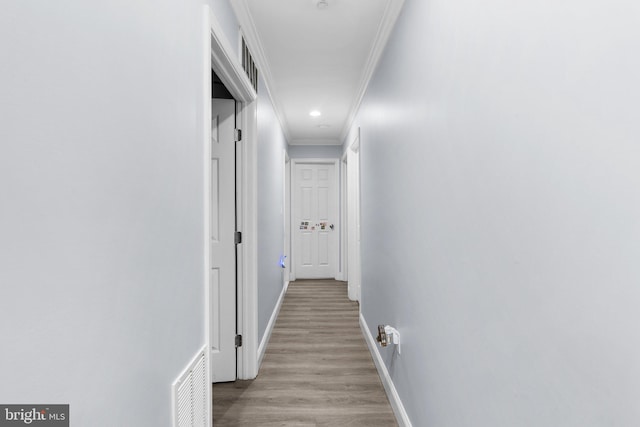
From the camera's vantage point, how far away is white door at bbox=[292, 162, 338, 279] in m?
6.13

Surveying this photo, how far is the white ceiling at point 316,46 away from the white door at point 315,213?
201 cm

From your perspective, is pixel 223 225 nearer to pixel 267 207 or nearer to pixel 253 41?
pixel 267 207

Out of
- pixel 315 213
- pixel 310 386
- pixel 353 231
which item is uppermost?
pixel 315 213

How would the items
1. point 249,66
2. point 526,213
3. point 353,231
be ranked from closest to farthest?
point 526,213
point 249,66
point 353,231

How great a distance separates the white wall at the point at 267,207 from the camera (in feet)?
9.46

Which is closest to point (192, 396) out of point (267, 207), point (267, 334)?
point (267, 334)

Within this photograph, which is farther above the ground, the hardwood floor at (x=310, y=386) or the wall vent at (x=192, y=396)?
the wall vent at (x=192, y=396)

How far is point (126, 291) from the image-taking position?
85cm

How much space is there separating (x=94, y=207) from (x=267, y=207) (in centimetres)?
253

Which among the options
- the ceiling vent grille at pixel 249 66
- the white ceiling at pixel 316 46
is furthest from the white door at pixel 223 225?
the white ceiling at pixel 316 46

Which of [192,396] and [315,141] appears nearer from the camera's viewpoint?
[192,396]

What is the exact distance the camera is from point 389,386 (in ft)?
7.35

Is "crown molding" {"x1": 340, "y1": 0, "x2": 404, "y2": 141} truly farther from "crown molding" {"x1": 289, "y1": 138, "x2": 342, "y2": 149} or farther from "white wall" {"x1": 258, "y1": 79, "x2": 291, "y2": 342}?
"crown molding" {"x1": 289, "y1": 138, "x2": 342, "y2": 149}

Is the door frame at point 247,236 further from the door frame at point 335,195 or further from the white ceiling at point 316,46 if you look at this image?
the door frame at point 335,195
